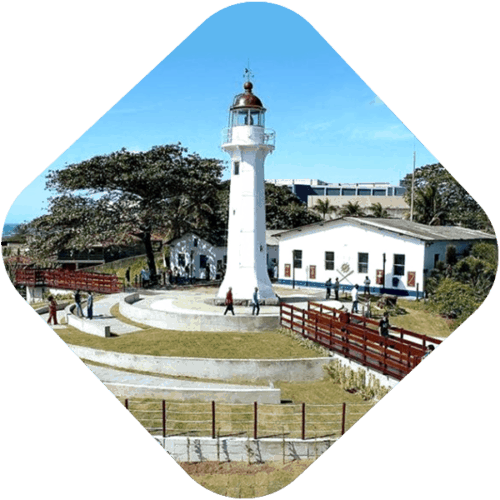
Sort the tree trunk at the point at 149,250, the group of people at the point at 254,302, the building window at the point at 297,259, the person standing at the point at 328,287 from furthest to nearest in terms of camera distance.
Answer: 1. the tree trunk at the point at 149,250
2. the group of people at the point at 254,302
3. the building window at the point at 297,259
4. the person standing at the point at 328,287

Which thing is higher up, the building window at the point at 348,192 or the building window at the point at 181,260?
the building window at the point at 348,192

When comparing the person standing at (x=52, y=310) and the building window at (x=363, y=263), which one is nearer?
A: the building window at (x=363, y=263)

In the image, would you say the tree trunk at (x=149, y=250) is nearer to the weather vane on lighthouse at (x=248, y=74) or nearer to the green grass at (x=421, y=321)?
the weather vane on lighthouse at (x=248, y=74)

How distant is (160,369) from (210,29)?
4675 mm

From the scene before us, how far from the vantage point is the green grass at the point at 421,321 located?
817 centimetres

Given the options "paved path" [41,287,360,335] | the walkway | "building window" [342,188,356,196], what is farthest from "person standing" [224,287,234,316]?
"building window" [342,188,356,196]

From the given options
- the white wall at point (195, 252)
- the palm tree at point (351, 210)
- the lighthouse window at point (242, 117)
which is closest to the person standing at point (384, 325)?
the palm tree at point (351, 210)

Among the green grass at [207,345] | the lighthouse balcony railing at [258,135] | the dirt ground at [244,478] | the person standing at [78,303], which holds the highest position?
the lighthouse balcony railing at [258,135]

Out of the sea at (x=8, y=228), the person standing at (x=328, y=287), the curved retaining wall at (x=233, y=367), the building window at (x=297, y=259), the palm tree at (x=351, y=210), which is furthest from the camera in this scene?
the sea at (x=8, y=228)

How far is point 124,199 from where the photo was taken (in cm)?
978

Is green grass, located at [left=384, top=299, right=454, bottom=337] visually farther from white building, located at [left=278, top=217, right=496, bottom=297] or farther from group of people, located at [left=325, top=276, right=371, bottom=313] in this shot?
group of people, located at [left=325, top=276, right=371, bottom=313]

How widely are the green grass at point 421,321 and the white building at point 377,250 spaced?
0.16 m

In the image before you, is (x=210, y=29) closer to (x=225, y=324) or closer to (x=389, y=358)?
(x=225, y=324)

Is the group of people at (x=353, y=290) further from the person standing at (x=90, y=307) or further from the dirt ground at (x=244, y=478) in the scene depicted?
the person standing at (x=90, y=307)
